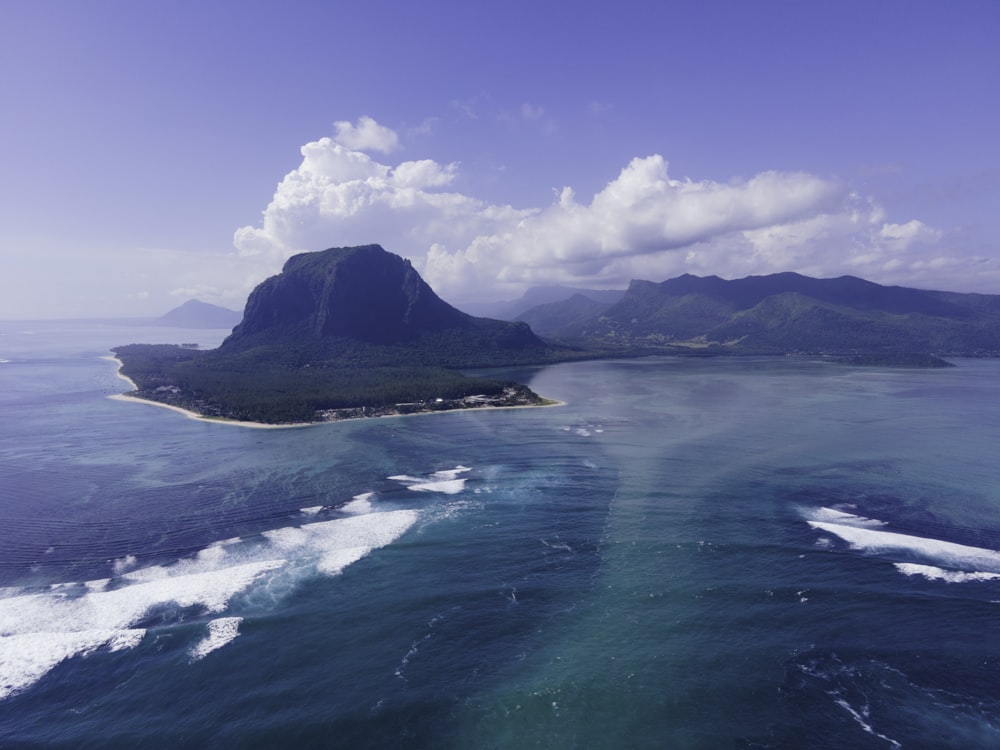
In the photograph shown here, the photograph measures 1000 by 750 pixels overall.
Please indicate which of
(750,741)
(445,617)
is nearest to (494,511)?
(445,617)

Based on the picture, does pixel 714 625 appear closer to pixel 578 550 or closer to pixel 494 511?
pixel 578 550

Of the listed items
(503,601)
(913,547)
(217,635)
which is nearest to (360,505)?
(217,635)

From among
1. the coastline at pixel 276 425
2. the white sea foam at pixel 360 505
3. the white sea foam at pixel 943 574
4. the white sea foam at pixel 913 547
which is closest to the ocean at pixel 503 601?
the white sea foam at pixel 943 574

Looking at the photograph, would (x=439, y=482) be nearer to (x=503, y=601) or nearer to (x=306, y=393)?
(x=503, y=601)

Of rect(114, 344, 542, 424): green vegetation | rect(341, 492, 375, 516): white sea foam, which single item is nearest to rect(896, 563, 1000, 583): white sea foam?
rect(341, 492, 375, 516): white sea foam

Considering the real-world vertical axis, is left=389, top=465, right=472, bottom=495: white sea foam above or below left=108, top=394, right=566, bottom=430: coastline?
below

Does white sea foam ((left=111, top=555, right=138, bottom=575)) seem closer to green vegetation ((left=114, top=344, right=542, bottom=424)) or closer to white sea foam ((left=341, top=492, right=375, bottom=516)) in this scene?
white sea foam ((left=341, top=492, right=375, bottom=516))

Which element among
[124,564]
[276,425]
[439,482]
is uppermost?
[276,425]
